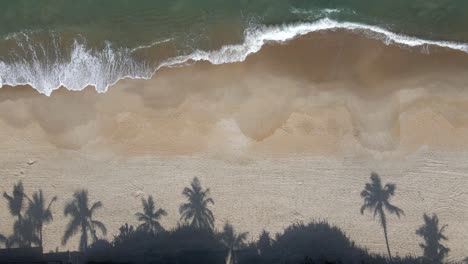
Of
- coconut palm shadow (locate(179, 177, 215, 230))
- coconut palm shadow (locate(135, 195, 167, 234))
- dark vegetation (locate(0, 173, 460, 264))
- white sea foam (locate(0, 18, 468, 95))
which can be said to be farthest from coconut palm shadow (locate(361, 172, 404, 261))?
coconut palm shadow (locate(135, 195, 167, 234))

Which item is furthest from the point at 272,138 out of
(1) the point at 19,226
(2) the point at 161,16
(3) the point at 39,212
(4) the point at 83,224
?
(1) the point at 19,226

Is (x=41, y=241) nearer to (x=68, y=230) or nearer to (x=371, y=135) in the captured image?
(x=68, y=230)

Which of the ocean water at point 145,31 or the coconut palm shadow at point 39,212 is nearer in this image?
the coconut palm shadow at point 39,212

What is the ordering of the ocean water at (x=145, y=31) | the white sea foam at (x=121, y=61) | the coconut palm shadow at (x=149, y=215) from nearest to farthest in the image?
the coconut palm shadow at (x=149, y=215) → the white sea foam at (x=121, y=61) → the ocean water at (x=145, y=31)

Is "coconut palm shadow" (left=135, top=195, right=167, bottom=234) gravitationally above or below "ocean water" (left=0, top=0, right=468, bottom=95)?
below

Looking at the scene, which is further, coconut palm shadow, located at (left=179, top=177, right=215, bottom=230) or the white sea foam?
the white sea foam

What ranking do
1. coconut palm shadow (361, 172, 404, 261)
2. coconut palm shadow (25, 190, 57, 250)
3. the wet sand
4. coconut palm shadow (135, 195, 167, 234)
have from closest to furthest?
coconut palm shadow (361, 172, 404, 261) → the wet sand → coconut palm shadow (135, 195, 167, 234) → coconut palm shadow (25, 190, 57, 250)

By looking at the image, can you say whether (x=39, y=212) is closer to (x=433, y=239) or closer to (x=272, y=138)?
(x=272, y=138)

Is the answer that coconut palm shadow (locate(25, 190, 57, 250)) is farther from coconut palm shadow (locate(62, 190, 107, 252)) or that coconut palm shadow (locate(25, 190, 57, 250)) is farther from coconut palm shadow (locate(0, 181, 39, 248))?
coconut palm shadow (locate(62, 190, 107, 252))

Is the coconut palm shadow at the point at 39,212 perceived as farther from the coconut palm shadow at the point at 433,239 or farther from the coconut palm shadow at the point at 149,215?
the coconut palm shadow at the point at 433,239

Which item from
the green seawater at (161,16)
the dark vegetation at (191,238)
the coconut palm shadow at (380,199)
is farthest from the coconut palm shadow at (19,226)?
the coconut palm shadow at (380,199)
